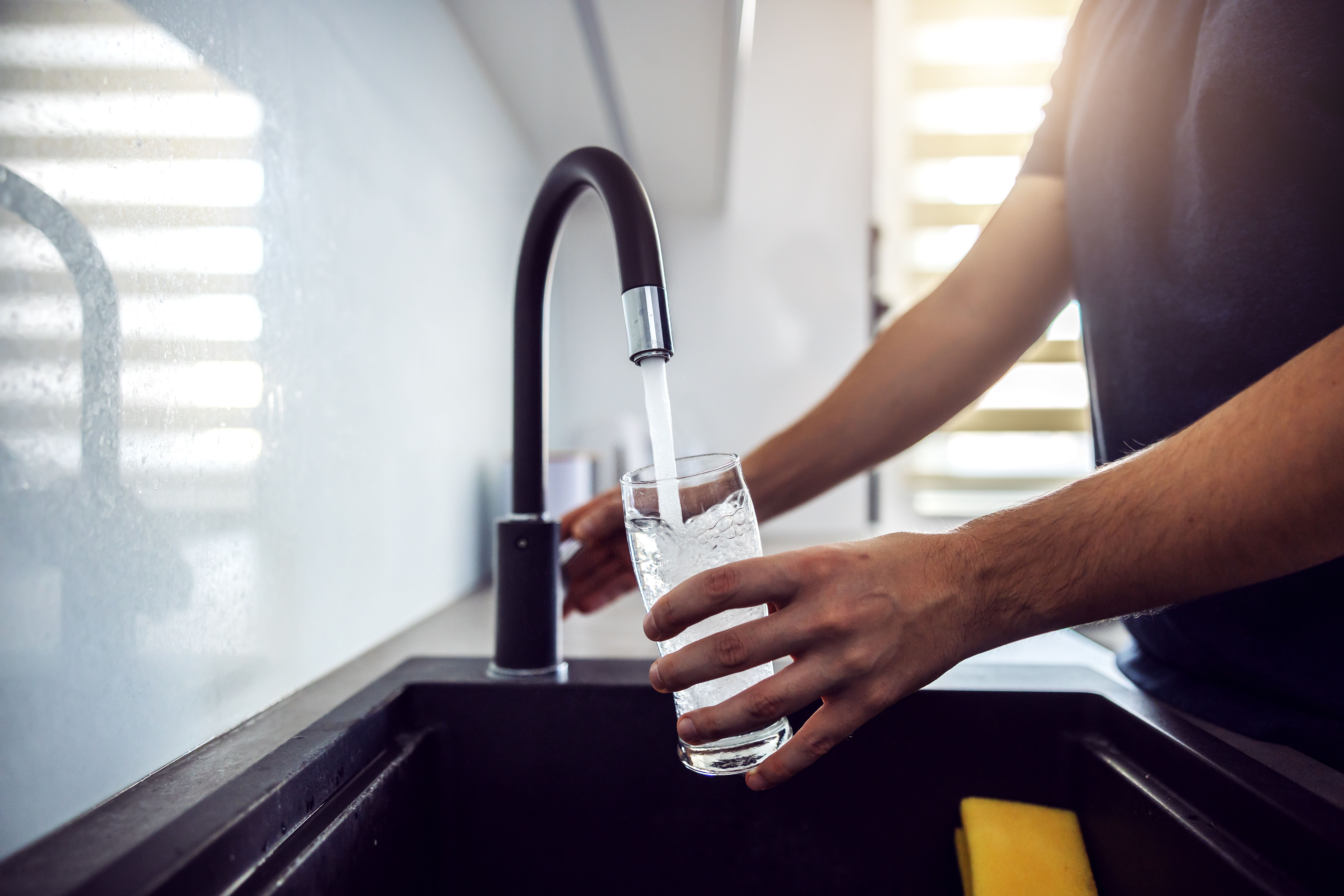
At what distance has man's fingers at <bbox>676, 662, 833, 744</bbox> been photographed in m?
0.43

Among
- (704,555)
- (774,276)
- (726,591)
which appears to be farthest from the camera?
(774,276)

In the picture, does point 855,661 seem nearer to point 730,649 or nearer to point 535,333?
point 730,649

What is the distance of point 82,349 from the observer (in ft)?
1.38

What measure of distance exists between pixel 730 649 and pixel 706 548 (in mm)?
105

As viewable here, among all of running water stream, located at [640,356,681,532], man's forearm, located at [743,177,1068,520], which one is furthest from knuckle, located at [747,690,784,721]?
man's forearm, located at [743,177,1068,520]

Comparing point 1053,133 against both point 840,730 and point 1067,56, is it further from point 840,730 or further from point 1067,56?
point 840,730

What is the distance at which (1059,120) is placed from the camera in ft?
2.98

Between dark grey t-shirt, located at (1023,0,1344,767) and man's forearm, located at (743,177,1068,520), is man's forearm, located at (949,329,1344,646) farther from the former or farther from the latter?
man's forearm, located at (743,177,1068,520)

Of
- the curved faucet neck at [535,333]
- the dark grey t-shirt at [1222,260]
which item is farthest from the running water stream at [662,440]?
the dark grey t-shirt at [1222,260]

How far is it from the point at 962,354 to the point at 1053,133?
0.29 m

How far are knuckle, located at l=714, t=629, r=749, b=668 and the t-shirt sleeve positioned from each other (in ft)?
2.50

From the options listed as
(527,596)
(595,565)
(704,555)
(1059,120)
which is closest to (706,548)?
(704,555)

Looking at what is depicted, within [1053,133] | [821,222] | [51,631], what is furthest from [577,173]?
[821,222]

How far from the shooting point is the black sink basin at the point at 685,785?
0.56m
